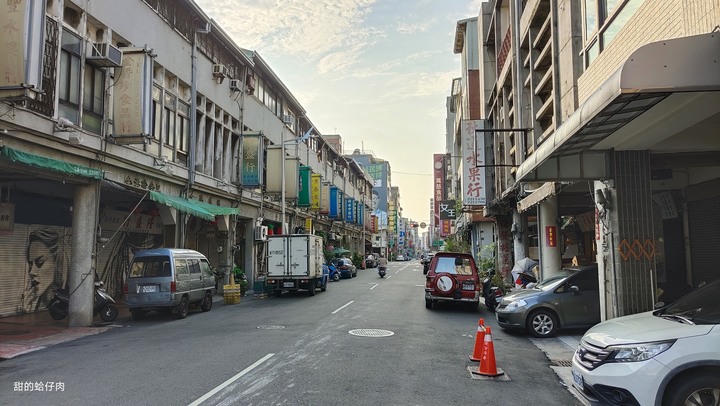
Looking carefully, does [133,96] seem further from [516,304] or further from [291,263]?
[516,304]

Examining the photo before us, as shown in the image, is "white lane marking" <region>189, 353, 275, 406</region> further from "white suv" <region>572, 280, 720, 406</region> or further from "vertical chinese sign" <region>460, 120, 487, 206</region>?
"vertical chinese sign" <region>460, 120, 487, 206</region>

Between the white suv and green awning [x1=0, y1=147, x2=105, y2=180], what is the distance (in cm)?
1115

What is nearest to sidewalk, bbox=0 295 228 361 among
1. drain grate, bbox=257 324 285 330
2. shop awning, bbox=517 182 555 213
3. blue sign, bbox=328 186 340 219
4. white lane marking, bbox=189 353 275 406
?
drain grate, bbox=257 324 285 330

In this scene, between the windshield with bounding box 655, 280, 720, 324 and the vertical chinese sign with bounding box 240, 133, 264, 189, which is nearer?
the windshield with bounding box 655, 280, 720, 324

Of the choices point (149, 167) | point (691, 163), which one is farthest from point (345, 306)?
point (691, 163)

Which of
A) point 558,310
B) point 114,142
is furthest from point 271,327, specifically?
point 114,142

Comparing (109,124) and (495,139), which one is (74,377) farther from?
(495,139)

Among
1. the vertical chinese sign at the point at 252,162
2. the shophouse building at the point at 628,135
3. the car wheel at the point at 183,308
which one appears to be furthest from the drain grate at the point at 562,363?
the vertical chinese sign at the point at 252,162

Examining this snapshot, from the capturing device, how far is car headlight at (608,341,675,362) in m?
4.78

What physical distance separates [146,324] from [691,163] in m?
14.0

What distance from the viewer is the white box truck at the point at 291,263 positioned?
2095cm

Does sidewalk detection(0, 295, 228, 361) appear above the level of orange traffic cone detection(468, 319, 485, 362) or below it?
below

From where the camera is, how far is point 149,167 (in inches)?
669

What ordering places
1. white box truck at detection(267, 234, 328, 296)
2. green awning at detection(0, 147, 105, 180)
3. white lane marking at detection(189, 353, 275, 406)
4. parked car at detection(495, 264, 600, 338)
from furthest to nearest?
white box truck at detection(267, 234, 328, 296)
parked car at detection(495, 264, 600, 338)
green awning at detection(0, 147, 105, 180)
white lane marking at detection(189, 353, 275, 406)
